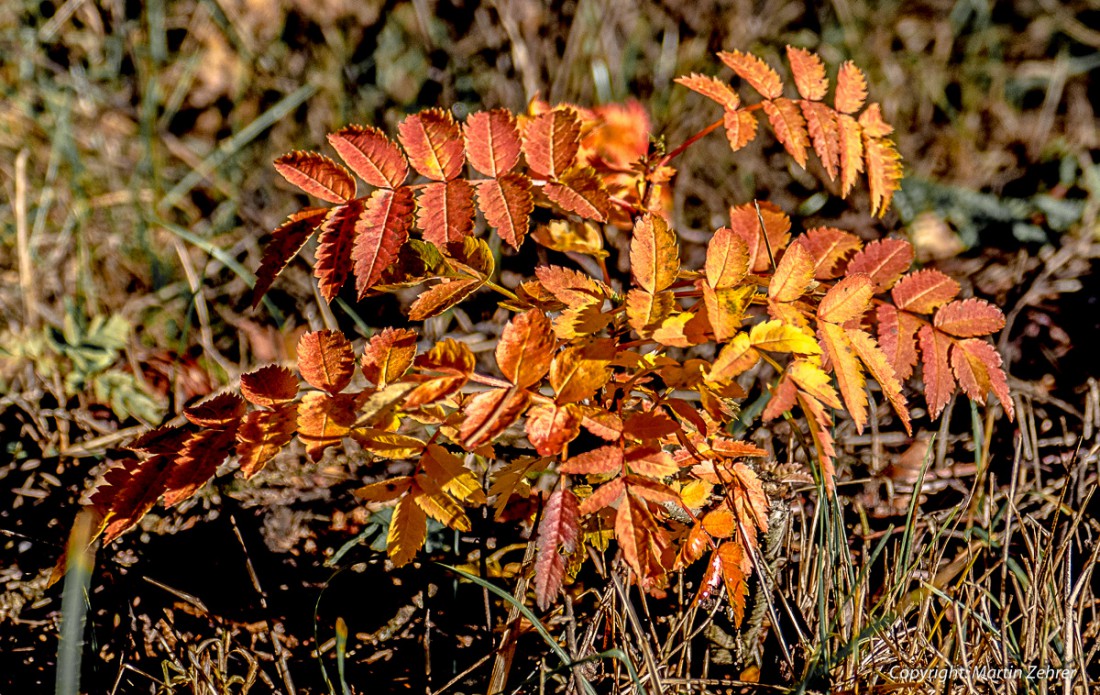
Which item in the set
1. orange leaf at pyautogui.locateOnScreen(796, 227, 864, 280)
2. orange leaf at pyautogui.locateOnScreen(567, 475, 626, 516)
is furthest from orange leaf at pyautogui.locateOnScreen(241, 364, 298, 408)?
orange leaf at pyautogui.locateOnScreen(796, 227, 864, 280)

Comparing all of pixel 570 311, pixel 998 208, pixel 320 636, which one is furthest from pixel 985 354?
pixel 998 208

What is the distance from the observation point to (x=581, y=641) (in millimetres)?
1367

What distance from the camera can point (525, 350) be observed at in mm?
1054

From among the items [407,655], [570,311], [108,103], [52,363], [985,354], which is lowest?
[407,655]

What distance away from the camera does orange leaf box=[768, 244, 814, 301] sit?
44.8 inches

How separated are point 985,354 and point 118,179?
2.44 metres

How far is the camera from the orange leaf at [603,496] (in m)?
1.08

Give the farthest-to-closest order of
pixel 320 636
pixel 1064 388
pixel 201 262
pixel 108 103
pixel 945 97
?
pixel 945 97 < pixel 108 103 < pixel 201 262 < pixel 1064 388 < pixel 320 636

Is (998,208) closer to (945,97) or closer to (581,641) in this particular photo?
(945,97)

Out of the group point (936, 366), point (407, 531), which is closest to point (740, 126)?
point (936, 366)

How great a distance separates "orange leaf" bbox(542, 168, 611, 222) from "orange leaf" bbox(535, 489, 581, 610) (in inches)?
16.4

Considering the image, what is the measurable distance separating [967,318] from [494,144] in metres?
0.81

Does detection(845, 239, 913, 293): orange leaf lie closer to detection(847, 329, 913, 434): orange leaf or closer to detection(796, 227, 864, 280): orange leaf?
detection(796, 227, 864, 280): orange leaf

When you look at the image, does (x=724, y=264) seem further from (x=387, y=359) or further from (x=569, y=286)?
(x=387, y=359)
